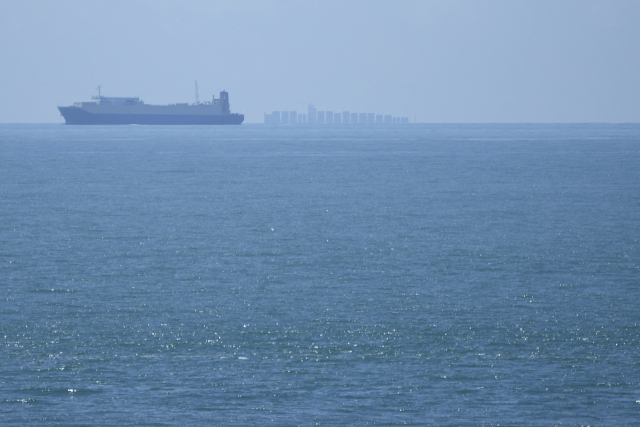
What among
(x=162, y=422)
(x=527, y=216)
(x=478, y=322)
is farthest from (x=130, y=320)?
(x=527, y=216)

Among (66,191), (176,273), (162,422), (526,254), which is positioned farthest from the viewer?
(66,191)

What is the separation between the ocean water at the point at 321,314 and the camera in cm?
1714

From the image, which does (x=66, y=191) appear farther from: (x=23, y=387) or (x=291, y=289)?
(x=23, y=387)

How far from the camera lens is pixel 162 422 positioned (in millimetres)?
16078

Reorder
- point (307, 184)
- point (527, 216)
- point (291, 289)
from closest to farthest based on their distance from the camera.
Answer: point (291, 289), point (527, 216), point (307, 184)

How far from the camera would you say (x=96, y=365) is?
63.6 feet

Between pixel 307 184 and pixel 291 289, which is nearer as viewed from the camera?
pixel 291 289

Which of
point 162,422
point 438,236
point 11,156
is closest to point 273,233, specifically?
point 438,236

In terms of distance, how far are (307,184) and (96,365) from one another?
164 ft

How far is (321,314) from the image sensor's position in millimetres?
23875

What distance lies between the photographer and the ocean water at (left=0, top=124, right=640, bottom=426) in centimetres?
1714

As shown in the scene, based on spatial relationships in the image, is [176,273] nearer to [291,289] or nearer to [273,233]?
[291,289]

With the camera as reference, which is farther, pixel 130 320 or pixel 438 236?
pixel 438 236

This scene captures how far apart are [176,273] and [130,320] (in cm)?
686
